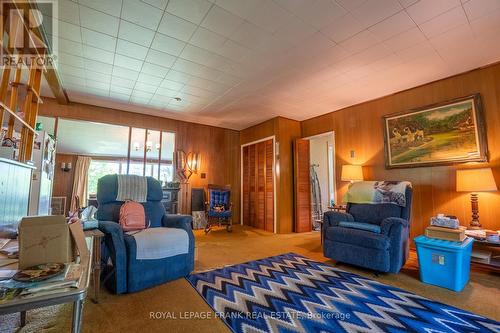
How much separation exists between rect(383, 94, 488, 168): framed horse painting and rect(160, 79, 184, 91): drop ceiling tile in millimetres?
3432

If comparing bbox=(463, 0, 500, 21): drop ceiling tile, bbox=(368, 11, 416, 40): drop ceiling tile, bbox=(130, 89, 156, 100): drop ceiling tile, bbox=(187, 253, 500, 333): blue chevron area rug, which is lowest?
bbox=(187, 253, 500, 333): blue chevron area rug

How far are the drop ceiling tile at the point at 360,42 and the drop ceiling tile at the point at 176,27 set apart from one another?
1.65 meters

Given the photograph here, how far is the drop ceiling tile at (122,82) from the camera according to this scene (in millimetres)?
3365

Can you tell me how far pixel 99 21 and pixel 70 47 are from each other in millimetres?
732

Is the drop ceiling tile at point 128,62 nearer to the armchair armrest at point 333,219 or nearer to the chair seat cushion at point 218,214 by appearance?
the chair seat cushion at point 218,214

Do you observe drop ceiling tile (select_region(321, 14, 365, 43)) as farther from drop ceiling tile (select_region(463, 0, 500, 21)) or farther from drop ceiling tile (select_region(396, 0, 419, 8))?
drop ceiling tile (select_region(463, 0, 500, 21))

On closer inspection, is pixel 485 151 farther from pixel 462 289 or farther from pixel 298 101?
pixel 298 101

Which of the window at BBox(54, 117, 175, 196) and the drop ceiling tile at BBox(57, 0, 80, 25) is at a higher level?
the drop ceiling tile at BBox(57, 0, 80, 25)

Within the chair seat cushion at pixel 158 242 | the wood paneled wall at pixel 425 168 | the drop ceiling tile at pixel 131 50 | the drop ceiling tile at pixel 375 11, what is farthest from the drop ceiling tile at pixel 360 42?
the chair seat cushion at pixel 158 242

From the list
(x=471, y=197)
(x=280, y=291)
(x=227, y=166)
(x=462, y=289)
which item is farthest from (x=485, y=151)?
(x=227, y=166)

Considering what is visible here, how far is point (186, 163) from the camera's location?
517 cm

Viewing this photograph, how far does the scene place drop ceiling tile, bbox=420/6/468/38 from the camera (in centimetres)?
203

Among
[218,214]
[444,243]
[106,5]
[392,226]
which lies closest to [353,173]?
[392,226]

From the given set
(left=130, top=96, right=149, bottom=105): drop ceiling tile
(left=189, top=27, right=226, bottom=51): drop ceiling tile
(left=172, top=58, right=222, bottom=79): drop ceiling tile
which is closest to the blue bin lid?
(left=189, top=27, right=226, bottom=51): drop ceiling tile
